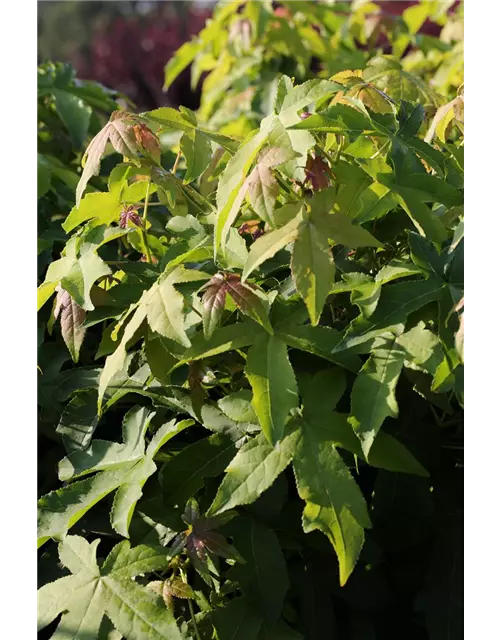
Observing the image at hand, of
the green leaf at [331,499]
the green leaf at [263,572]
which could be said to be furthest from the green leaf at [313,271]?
the green leaf at [263,572]

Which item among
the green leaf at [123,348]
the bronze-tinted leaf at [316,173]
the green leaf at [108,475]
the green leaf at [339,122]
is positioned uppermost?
the green leaf at [339,122]

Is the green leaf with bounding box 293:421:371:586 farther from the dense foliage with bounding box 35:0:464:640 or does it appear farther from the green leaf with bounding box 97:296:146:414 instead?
the green leaf with bounding box 97:296:146:414

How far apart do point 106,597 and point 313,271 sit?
58 cm

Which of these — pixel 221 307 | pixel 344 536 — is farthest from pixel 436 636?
pixel 221 307

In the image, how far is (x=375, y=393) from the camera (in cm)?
108

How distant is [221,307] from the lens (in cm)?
109

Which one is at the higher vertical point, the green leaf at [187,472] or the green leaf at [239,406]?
the green leaf at [239,406]

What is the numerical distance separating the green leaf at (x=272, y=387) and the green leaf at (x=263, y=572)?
273 millimetres

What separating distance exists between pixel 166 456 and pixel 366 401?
388 mm

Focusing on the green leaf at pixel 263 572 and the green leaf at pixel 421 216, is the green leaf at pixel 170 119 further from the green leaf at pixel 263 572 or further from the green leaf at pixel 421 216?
the green leaf at pixel 263 572

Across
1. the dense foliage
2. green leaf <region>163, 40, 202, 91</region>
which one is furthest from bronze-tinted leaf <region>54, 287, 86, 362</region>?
green leaf <region>163, 40, 202, 91</region>

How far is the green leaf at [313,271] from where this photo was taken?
1012mm
